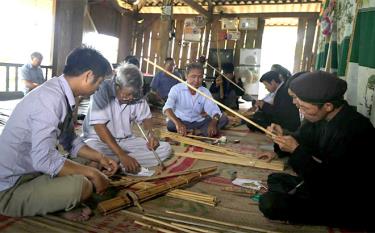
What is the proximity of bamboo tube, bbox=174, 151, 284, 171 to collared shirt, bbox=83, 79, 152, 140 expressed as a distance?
2.67 ft

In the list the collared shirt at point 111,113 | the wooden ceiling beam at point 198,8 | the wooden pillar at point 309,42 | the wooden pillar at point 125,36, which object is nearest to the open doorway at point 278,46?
the wooden pillar at point 309,42

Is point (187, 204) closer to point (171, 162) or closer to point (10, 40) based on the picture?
point (171, 162)

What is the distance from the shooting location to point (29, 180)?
198 centimetres

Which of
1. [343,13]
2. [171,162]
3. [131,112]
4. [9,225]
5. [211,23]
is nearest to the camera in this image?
[9,225]

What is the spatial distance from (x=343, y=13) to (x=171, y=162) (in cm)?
291

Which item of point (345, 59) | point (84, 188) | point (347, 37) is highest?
point (347, 37)

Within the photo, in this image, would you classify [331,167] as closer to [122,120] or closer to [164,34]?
[122,120]

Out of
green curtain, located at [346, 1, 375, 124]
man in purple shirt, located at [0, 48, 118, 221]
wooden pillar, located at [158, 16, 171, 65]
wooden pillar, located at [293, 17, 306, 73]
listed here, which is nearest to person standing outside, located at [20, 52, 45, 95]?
wooden pillar, located at [158, 16, 171, 65]

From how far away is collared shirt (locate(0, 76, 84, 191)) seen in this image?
1.81 metres

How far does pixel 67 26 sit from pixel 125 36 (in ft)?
35.1

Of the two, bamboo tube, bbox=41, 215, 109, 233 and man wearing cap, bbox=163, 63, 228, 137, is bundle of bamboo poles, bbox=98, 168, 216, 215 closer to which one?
bamboo tube, bbox=41, 215, 109, 233

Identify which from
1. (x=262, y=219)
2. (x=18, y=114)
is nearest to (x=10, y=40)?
(x=18, y=114)

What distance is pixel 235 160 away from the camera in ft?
12.4

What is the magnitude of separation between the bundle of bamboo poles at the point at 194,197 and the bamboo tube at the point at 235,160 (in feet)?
4.22
